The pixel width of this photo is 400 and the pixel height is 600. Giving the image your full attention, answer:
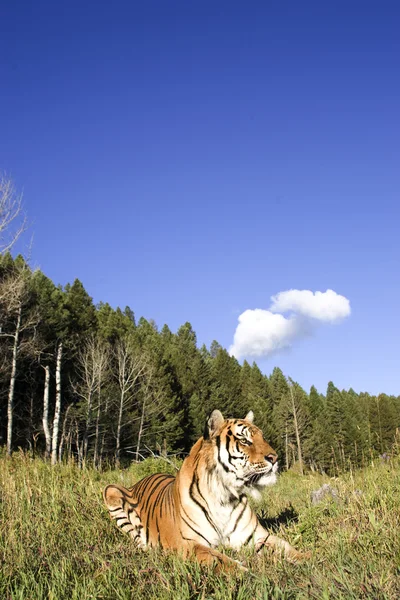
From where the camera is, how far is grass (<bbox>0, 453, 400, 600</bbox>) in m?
2.99

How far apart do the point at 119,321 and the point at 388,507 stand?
149ft

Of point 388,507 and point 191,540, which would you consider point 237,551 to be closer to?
point 191,540

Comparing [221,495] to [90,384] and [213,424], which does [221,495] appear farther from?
[90,384]

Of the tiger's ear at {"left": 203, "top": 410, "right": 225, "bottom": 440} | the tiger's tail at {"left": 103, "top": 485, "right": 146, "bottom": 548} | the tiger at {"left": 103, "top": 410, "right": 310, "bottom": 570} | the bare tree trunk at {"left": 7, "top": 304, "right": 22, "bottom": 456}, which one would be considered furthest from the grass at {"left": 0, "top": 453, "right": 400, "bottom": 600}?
the bare tree trunk at {"left": 7, "top": 304, "right": 22, "bottom": 456}

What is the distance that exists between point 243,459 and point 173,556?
104cm

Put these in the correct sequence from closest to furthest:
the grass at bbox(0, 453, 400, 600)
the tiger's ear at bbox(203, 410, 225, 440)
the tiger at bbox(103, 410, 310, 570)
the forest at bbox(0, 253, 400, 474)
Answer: the grass at bbox(0, 453, 400, 600)
the tiger at bbox(103, 410, 310, 570)
the tiger's ear at bbox(203, 410, 225, 440)
the forest at bbox(0, 253, 400, 474)

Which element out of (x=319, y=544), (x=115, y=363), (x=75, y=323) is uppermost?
(x=75, y=323)

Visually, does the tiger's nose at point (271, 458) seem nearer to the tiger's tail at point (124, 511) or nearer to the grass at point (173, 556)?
the grass at point (173, 556)

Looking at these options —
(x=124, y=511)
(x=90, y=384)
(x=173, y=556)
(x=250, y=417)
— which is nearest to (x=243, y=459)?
(x=250, y=417)

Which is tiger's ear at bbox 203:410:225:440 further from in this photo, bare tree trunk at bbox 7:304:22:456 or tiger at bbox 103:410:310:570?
bare tree trunk at bbox 7:304:22:456

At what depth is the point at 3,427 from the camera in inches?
1341

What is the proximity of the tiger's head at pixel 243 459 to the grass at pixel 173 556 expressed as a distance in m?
0.61

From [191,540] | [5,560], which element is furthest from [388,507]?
[5,560]

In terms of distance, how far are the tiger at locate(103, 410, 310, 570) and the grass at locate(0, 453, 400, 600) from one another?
253 millimetres
